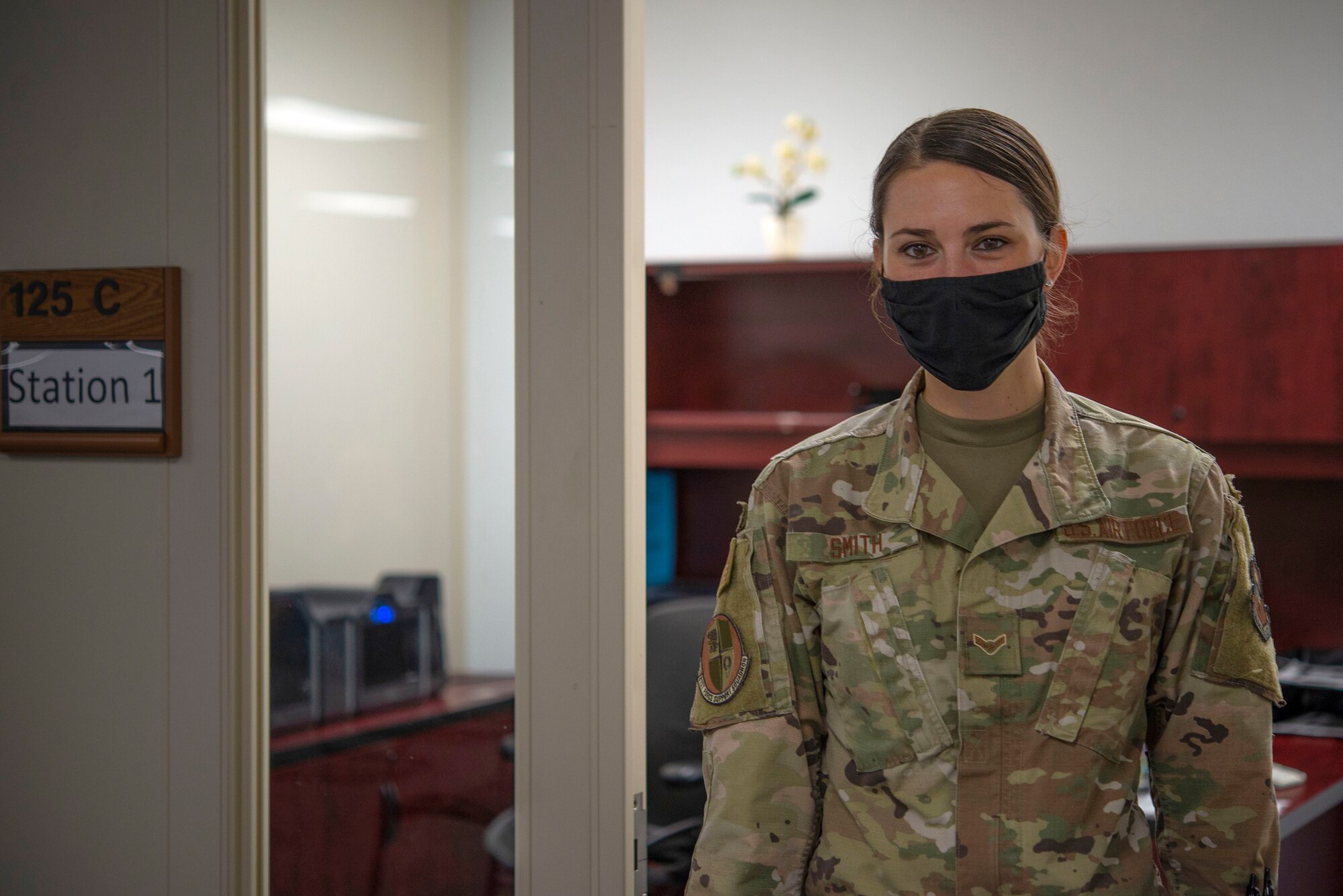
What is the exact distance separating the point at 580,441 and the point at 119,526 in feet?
2.33

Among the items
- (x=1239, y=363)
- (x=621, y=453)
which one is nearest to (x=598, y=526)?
(x=621, y=453)

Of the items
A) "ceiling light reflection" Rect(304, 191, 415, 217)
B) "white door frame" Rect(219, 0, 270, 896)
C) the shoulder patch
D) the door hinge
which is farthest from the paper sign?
the shoulder patch

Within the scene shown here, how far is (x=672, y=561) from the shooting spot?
349 centimetres

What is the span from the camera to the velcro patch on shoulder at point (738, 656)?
1.07 m

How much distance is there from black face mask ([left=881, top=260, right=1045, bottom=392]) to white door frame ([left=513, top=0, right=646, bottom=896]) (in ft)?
1.11

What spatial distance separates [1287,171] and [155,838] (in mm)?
3197

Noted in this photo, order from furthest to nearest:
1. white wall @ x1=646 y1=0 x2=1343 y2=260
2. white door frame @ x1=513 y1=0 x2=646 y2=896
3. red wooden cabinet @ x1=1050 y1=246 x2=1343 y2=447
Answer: white wall @ x1=646 y1=0 x2=1343 y2=260 → red wooden cabinet @ x1=1050 y1=246 x2=1343 y2=447 → white door frame @ x1=513 y1=0 x2=646 y2=896

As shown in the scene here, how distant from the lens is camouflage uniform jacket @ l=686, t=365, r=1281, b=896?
1006 mm

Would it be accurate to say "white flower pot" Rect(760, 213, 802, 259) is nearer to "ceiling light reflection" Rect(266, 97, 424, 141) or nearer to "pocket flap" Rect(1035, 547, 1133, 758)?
"ceiling light reflection" Rect(266, 97, 424, 141)

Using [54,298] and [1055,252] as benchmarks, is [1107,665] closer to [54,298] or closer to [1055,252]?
[1055,252]

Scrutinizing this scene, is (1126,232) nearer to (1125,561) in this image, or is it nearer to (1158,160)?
(1158,160)

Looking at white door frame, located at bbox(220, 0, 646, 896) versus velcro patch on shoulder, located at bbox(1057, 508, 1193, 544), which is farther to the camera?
white door frame, located at bbox(220, 0, 646, 896)

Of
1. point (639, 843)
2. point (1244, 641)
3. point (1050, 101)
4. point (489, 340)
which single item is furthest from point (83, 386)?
point (1050, 101)

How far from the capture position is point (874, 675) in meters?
1.06
